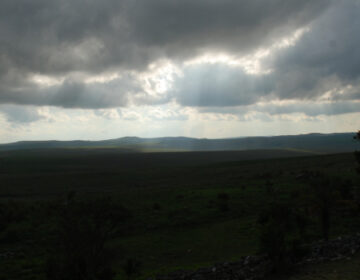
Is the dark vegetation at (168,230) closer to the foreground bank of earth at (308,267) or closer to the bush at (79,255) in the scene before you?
the bush at (79,255)

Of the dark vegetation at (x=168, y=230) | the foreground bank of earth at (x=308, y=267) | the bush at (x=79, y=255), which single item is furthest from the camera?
the dark vegetation at (x=168, y=230)

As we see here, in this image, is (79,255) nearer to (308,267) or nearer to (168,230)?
(308,267)

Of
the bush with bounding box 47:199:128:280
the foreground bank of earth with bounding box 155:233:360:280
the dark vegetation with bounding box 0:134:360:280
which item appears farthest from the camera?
the dark vegetation with bounding box 0:134:360:280

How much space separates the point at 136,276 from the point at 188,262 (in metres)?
3.65

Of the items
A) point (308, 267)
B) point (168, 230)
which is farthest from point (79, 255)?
point (168, 230)

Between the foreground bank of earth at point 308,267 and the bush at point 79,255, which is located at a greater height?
the bush at point 79,255

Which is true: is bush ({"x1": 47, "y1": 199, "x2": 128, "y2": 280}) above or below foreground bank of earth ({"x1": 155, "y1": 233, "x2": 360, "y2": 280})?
above

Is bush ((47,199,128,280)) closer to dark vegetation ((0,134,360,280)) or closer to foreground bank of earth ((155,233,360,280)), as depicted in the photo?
dark vegetation ((0,134,360,280))

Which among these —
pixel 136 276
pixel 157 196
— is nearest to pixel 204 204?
pixel 157 196

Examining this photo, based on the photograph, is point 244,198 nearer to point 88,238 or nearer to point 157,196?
point 157,196

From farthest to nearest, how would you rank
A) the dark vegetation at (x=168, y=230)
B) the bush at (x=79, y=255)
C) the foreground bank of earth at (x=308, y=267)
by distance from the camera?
the dark vegetation at (x=168, y=230) < the bush at (x=79, y=255) < the foreground bank of earth at (x=308, y=267)

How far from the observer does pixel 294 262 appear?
11805mm

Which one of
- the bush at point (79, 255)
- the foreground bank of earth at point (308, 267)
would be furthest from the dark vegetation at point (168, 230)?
the foreground bank of earth at point (308, 267)

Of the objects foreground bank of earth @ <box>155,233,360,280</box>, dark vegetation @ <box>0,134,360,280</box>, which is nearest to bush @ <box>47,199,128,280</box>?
dark vegetation @ <box>0,134,360,280</box>
